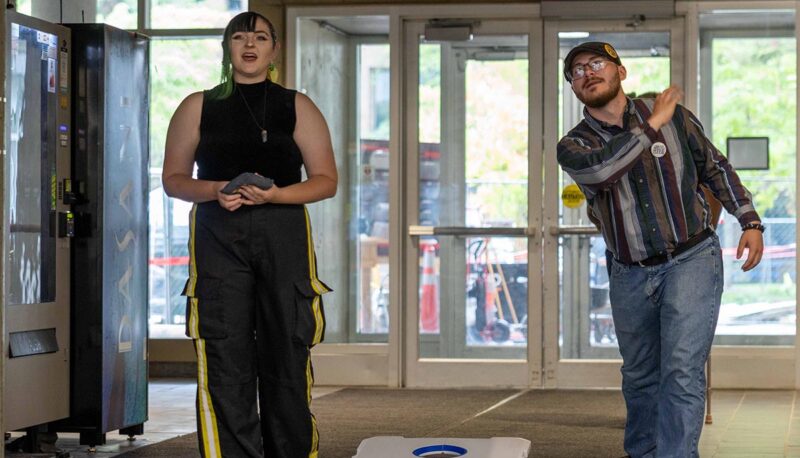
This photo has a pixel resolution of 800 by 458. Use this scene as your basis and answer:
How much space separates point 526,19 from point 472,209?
1.26 meters

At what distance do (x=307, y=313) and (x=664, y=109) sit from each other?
1.17 m

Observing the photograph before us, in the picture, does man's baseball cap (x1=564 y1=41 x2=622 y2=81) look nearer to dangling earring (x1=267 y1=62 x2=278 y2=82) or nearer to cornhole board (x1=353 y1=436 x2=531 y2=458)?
dangling earring (x1=267 y1=62 x2=278 y2=82)

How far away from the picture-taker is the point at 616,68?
3.99m

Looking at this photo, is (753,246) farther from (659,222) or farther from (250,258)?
(250,258)

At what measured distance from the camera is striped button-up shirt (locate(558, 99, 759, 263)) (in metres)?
3.89

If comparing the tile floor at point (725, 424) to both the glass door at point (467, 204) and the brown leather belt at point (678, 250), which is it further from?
the brown leather belt at point (678, 250)

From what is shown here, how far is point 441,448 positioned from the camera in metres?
3.46

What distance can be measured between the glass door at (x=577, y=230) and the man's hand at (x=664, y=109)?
4513 millimetres

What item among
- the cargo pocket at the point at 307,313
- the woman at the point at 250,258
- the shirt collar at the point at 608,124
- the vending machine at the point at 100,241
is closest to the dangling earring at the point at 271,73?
the woman at the point at 250,258

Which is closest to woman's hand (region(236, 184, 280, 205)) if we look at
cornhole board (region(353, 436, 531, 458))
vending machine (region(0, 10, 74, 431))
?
cornhole board (region(353, 436, 531, 458))

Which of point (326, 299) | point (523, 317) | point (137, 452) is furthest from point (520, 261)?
point (137, 452)

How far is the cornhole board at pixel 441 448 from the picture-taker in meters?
3.42

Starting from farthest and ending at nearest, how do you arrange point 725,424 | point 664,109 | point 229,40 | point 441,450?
point 725,424 < point 229,40 < point 664,109 < point 441,450

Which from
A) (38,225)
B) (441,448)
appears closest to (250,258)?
(441,448)
